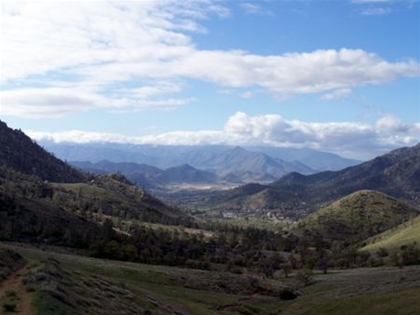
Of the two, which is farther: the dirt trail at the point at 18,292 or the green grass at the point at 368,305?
the green grass at the point at 368,305

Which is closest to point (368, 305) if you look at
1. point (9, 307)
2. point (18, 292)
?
point (18, 292)

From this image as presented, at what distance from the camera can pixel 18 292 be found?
48.0 metres

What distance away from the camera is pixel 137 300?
66.8 meters

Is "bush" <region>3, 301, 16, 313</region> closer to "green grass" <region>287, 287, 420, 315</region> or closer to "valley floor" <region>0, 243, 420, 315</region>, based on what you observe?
"valley floor" <region>0, 243, 420, 315</region>

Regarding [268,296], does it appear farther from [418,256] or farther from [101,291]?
[418,256]

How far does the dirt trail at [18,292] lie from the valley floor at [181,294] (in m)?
0.29

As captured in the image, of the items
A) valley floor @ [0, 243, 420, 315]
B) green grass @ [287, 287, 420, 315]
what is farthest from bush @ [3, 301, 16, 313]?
green grass @ [287, 287, 420, 315]

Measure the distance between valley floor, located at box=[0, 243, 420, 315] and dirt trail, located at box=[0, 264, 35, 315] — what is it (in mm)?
293

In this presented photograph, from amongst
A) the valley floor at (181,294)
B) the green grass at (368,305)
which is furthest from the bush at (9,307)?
the green grass at (368,305)

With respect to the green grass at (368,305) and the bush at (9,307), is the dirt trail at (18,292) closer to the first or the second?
the bush at (9,307)

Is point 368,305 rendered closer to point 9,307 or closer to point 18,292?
point 18,292

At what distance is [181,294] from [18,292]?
1799 inches

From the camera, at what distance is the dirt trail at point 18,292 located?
4192 centimetres

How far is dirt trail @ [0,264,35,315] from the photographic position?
41.9 m
